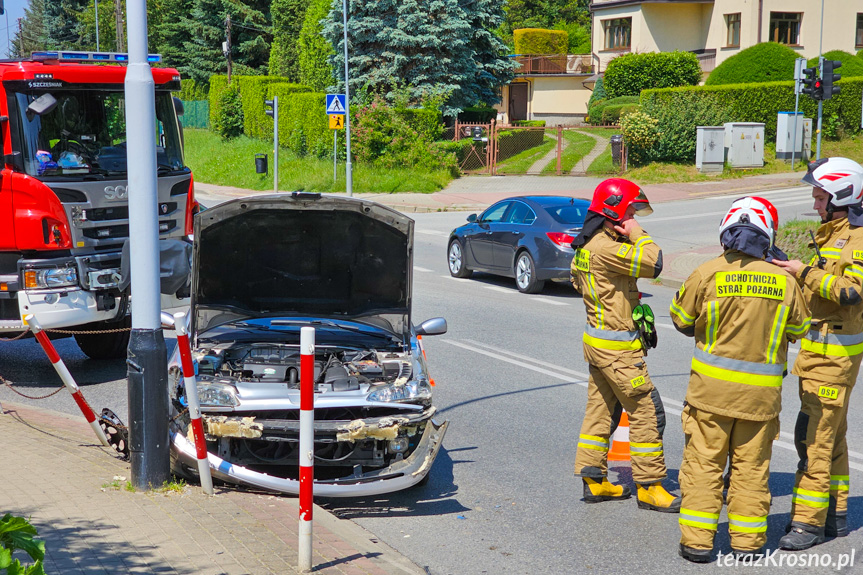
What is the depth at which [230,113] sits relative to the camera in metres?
49.2

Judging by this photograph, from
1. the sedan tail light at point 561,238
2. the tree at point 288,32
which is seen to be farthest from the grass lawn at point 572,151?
the sedan tail light at point 561,238

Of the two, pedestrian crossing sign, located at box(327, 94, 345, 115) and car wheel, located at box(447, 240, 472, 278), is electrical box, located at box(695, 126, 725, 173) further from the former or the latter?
car wheel, located at box(447, 240, 472, 278)

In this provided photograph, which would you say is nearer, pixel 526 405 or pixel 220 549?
pixel 220 549

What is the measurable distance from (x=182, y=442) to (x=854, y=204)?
4.22m

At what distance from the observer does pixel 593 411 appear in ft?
19.1

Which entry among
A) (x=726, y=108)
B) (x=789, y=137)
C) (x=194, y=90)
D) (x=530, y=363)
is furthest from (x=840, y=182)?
(x=194, y=90)

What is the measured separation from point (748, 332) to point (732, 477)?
2.55ft

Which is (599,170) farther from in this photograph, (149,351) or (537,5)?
(537,5)

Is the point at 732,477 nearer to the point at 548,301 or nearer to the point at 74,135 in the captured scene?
the point at 74,135

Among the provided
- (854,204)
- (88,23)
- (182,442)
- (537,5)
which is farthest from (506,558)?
(537,5)

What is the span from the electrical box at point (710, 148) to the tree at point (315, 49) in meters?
22.1

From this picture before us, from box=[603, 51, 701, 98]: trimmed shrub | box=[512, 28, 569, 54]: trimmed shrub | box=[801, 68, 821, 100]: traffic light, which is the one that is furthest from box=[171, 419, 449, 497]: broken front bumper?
box=[512, 28, 569, 54]: trimmed shrub

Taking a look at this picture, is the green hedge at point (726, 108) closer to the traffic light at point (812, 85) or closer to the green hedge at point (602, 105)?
the traffic light at point (812, 85)

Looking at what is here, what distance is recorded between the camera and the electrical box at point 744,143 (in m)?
33.0
